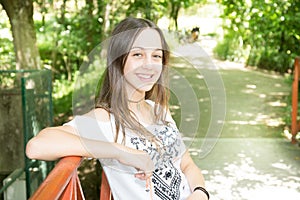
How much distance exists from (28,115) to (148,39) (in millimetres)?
2847

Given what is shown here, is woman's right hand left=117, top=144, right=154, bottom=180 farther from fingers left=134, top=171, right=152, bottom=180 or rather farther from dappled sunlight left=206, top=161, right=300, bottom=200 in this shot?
dappled sunlight left=206, top=161, right=300, bottom=200

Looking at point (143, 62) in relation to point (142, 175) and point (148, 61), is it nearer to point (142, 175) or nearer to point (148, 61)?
point (148, 61)

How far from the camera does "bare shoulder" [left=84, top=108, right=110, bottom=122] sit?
5.63 feet

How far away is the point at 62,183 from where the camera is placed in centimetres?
126

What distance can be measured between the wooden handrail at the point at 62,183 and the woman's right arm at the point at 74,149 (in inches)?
1.2

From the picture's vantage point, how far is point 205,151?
2102mm

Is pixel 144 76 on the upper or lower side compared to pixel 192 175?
upper

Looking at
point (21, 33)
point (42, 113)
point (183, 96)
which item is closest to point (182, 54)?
point (183, 96)

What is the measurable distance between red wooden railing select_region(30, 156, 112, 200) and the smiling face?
1.28 feet

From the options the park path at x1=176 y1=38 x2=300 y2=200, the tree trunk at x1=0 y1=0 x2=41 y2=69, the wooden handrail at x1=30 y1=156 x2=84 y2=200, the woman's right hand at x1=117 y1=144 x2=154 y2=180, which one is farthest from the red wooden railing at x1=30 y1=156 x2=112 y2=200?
the tree trunk at x1=0 y1=0 x2=41 y2=69

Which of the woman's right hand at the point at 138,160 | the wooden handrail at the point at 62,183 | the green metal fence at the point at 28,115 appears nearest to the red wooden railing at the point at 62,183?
the wooden handrail at the point at 62,183

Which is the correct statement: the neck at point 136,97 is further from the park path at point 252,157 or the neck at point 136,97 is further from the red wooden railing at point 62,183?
the red wooden railing at point 62,183

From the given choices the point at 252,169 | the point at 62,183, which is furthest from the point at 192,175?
the point at 252,169

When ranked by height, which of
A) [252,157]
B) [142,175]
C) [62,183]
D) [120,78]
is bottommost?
[252,157]
